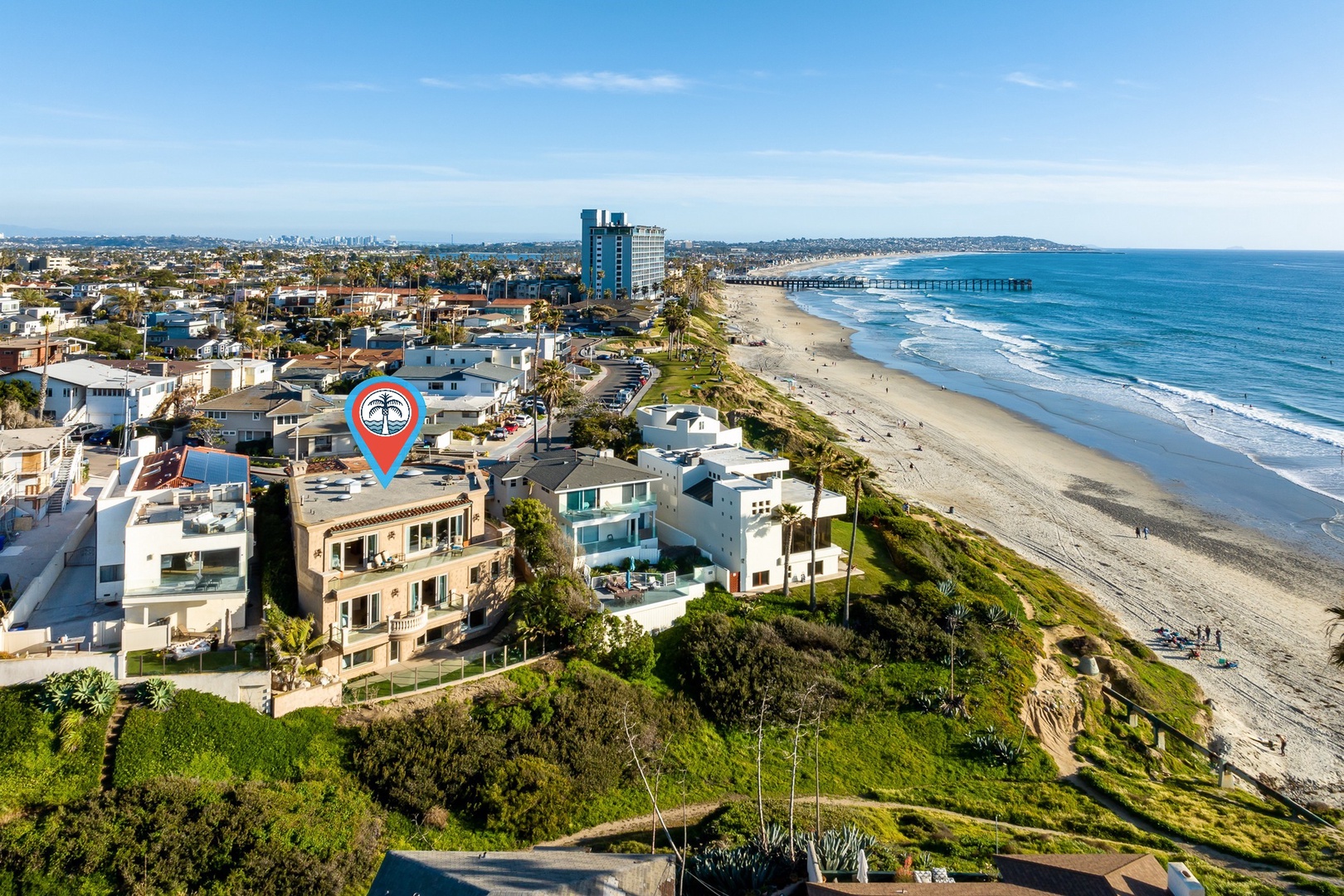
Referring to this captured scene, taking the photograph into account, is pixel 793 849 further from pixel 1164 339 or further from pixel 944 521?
pixel 1164 339

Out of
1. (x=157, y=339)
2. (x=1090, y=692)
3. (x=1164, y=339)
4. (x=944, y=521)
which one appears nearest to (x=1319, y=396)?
(x=1164, y=339)

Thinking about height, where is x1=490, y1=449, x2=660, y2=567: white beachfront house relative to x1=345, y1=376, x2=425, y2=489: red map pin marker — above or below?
below

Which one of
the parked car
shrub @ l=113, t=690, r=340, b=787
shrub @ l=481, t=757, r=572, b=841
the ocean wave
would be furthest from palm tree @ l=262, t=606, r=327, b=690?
the ocean wave

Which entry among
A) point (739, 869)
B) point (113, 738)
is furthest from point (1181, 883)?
point (113, 738)

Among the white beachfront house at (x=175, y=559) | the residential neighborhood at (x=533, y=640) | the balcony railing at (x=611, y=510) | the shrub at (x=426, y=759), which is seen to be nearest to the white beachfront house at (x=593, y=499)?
the balcony railing at (x=611, y=510)

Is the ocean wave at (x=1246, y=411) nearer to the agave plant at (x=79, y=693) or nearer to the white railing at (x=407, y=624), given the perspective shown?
the white railing at (x=407, y=624)

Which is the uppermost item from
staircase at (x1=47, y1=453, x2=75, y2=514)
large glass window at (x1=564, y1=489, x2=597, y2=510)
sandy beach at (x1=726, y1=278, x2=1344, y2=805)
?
large glass window at (x1=564, y1=489, x2=597, y2=510)

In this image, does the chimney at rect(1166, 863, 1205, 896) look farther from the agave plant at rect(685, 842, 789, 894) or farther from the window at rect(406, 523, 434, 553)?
the window at rect(406, 523, 434, 553)
